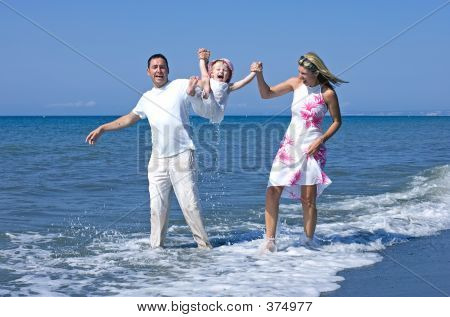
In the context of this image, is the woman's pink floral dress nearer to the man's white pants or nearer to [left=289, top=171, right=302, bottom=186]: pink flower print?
[left=289, top=171, right=302, bottom=186]: pink flower print

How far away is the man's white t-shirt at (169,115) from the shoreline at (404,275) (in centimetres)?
219

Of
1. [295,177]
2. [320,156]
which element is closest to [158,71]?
[295,177]

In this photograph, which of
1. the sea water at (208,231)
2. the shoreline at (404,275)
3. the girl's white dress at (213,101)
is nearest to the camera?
the shoreline at (404,275)

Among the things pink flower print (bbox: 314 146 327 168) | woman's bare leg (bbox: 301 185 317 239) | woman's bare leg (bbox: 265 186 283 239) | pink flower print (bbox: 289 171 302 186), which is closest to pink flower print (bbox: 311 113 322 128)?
pink flower print (bbox: 314 146 327 168)

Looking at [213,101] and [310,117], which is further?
[310,117]

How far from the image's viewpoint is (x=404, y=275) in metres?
5.92

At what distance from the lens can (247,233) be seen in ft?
27.2

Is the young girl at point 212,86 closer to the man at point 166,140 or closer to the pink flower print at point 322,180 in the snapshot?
the man at point 166,140

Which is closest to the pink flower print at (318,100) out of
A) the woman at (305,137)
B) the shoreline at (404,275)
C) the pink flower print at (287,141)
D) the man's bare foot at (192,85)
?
the woman at (305,137)

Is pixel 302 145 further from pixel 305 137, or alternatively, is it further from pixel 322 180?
pixel 322 180

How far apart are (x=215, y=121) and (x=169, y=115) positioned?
0.49 meters

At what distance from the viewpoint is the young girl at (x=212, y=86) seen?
6.42 meters

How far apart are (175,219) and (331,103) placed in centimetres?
353

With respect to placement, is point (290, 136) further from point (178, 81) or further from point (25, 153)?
point (25, 153)
